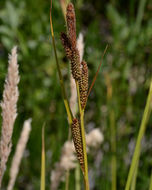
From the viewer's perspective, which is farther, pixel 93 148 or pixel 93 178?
pixel 93 148

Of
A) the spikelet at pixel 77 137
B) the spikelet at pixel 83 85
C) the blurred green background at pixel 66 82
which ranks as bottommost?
the spikelet at pixel 77 137

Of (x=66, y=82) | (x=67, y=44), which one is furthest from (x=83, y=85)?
(x=66, y=82)

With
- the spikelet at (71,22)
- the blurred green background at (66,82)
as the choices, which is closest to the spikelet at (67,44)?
the spikelet at (71,22)

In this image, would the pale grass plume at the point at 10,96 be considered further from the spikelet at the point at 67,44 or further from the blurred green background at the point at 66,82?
the blurred green background at the point at 66,82

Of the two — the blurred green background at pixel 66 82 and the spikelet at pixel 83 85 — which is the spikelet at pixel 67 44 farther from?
the blurred green background at pixel 66 82

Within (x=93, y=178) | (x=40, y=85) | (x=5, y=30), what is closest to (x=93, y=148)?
(x=93, y=178)

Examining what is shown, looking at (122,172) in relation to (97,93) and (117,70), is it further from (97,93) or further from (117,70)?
→ (117,70)

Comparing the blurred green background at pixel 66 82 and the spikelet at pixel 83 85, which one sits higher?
the blurred green background at pixel 66 82

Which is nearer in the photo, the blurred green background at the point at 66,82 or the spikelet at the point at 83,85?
the spikelet at the point at 83,85

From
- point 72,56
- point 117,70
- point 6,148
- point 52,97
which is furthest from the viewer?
point 117,70
